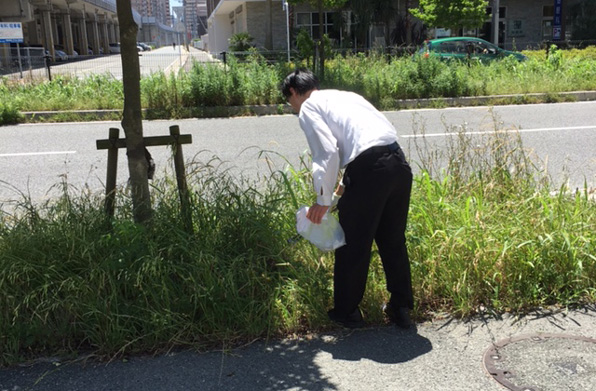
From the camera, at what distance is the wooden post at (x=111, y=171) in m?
4.20

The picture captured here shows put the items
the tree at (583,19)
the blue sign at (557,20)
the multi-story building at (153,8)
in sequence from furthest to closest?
the multi-story building at (153,8) → the tree at (583,19) → the blue sign at (557,20)

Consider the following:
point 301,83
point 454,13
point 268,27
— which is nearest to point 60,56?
point 268,27

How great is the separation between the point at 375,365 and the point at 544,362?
915mm

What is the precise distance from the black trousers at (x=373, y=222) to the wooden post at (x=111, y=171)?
6.10 ft

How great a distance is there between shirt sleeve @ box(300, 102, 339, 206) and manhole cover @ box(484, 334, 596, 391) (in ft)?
4.25

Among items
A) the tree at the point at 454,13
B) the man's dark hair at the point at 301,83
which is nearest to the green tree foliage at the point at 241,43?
the tree at the point at 454,13

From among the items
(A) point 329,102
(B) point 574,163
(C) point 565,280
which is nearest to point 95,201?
(A) point 329,102

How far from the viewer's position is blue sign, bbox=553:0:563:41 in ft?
103

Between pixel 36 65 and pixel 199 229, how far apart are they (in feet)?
54.9

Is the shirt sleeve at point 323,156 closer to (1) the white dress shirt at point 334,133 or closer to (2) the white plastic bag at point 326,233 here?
(1) the white dress shirt at point 334,133

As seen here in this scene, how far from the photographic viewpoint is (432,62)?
47.4 ft

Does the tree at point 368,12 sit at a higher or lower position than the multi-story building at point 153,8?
lower

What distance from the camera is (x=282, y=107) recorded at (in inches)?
521

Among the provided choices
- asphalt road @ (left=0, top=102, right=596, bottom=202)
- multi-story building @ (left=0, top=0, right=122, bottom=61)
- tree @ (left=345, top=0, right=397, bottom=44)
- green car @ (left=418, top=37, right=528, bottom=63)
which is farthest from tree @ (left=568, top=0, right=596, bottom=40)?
multi-story building @ (left=0, top=0, right=122, bottom=61)
